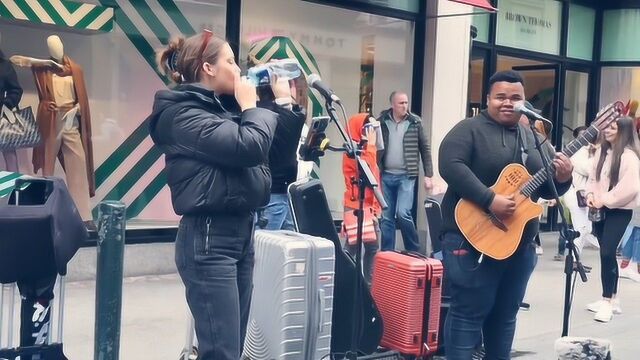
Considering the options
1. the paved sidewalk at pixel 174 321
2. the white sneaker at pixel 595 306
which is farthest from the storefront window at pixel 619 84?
the white sneaker at pixel 595 306

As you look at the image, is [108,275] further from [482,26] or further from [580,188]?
[482,26]

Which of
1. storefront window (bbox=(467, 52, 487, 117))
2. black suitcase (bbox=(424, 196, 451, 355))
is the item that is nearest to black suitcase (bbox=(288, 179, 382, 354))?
black suitcase (bbox=(424, 196, 451, 355))

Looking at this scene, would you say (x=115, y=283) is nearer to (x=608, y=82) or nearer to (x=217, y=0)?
(x=217, y=0)

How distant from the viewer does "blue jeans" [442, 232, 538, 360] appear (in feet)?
15.5

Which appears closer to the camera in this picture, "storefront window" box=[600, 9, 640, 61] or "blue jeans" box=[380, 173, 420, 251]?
"blue jeans" box=[380, 173, 420, 251]

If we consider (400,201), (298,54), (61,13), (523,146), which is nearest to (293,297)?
(523,146)

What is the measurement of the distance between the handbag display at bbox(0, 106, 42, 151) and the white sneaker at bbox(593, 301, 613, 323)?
17.0 ft

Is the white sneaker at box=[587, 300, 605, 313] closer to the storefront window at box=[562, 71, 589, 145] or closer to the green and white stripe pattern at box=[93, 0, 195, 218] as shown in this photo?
the green and white stripe pattern at box=[93, 0, 195, 218]

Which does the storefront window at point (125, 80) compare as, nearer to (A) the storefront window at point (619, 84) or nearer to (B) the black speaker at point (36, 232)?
(B) the black speaker at point (36, 232)

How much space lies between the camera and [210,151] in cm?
348

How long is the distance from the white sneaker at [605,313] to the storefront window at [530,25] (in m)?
5.89

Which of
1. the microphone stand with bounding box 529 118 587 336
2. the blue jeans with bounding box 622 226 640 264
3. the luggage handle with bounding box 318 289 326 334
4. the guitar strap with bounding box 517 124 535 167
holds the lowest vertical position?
the blue jeans with bounding box 622 226 640 264

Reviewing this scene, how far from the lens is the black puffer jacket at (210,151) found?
3.48m

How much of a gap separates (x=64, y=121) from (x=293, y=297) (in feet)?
13.2
